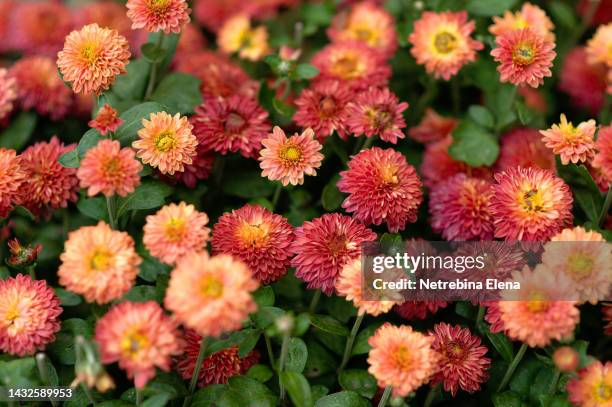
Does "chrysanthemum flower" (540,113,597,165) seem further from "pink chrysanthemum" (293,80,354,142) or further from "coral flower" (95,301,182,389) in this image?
→ "coral flower" (95,301,182,389)

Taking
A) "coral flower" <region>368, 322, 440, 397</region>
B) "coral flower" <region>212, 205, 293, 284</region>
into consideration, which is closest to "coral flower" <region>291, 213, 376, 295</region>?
"coral flower" <region>212, 205, 293, 284</region>

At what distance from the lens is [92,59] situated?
51.5 inches

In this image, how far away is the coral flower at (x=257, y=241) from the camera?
126 cm

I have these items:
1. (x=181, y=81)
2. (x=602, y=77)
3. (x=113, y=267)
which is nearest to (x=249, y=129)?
(x=181, y=81)

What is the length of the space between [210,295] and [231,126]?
1.76 feet

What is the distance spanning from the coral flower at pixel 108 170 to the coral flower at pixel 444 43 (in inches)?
31.7

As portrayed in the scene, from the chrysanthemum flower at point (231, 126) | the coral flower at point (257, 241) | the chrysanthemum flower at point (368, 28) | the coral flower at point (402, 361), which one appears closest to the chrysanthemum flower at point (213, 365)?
the coral flower at point (257, 241)

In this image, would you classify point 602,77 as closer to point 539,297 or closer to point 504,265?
point 504,265

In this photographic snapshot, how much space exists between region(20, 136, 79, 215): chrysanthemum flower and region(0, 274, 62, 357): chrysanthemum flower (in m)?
0.23

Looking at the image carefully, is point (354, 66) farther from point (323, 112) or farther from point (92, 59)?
point (92, 59)

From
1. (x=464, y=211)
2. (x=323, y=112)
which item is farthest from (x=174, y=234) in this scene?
(x=464, y=211)

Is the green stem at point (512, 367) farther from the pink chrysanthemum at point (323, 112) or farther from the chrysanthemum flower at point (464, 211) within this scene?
the pink chrysanthemum at point (323, 112)

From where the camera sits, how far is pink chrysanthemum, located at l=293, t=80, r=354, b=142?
1470 mm

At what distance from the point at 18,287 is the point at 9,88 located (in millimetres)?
584
